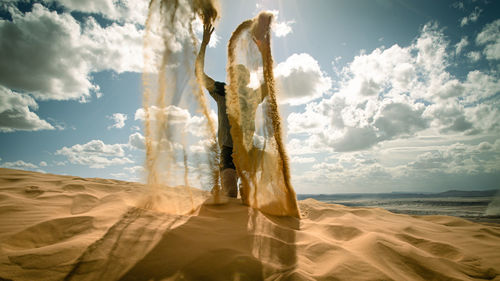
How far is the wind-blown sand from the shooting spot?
116 centimetres

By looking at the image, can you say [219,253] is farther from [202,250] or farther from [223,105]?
[223,105]

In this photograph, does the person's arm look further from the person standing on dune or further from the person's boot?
the person's boot

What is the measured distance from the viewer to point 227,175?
3711 mm

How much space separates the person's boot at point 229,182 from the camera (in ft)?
12.0

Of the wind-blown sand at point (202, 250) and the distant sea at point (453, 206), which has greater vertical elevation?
the wind-blown sand at point (202, 250)

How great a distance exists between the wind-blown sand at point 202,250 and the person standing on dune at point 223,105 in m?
1.44

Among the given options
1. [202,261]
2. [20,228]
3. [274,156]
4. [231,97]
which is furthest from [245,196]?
[20,228]

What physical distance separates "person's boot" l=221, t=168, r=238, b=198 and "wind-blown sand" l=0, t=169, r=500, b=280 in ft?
4.63

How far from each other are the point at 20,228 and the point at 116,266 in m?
0.87

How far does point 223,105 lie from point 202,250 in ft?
9.36

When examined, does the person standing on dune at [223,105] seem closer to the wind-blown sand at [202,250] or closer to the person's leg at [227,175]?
the person's leg at [227,175]

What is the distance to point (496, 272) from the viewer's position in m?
1.48

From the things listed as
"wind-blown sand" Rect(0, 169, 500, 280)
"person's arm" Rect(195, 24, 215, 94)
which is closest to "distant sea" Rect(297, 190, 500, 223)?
"wind-blown sand" Rect(0, 169, 500, 280)

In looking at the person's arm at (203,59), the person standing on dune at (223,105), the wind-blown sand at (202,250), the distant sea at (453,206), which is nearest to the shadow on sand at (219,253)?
the wind-blown sand at (202,250)
